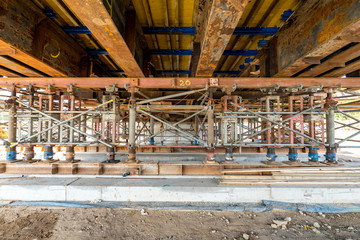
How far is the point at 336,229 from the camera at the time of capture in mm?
3326

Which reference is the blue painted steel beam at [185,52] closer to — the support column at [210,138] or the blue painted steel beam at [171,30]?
the blue painted steel beam at [171,30]

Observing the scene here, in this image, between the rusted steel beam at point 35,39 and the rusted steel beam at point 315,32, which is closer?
the rusted steel beam at point 315,32

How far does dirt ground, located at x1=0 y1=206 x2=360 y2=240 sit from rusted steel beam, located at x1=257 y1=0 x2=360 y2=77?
4.06 metres

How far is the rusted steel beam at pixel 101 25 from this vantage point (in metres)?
2.44

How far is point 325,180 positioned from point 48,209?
774 cm

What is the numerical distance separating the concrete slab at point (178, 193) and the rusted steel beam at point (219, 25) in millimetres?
3591

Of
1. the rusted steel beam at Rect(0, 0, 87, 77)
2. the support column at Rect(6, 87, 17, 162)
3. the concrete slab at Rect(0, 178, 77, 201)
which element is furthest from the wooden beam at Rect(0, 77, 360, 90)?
the concrete slab at Rect(0, 178, 77, 201)

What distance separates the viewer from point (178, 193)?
4.22 meters

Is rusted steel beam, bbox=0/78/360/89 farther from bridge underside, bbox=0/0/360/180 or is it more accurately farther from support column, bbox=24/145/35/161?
support column, bbox=24/145/35/161

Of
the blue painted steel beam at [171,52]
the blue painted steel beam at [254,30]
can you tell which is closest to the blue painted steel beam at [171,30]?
the blue painted steel beam at [171,52]

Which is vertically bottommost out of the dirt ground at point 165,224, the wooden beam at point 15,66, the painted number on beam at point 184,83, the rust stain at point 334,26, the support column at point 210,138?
the dirt ground at point 165,224

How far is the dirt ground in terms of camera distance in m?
3.17

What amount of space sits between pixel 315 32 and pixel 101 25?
188 inches

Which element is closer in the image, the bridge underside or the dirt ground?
the dirt ground
